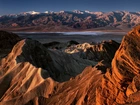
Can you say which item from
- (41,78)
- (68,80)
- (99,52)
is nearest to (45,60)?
(68,80)

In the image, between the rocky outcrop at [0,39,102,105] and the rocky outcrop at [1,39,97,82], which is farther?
the rocky outcrop at [1,39,97,82]

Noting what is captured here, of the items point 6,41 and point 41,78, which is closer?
point 41,78

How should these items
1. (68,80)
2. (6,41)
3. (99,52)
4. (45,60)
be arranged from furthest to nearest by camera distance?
(6,41), (99,52), (45,60), (68,80)

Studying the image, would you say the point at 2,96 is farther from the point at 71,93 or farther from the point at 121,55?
the point at 121,55

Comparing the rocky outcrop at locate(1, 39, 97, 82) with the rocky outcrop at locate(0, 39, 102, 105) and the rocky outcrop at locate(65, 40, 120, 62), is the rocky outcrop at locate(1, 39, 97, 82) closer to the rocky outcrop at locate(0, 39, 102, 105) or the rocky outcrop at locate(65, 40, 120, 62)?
the rocky outcrop at locate(0, 39, 102, 105)

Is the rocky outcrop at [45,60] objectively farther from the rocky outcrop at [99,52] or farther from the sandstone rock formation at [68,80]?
the rocky outcrop at [99,52]

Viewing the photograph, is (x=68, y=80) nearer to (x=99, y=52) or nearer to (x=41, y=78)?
(x=41, y=78)

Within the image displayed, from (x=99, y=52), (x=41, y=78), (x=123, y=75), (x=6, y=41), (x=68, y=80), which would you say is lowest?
(x=6, y=41)

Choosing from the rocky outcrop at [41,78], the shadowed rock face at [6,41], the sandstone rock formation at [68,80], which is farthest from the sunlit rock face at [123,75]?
the shadowed rock face at [6,41]

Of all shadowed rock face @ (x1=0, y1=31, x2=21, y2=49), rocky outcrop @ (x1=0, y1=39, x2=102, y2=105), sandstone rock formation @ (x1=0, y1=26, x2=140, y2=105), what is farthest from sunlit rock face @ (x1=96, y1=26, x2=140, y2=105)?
shadowed rock face @ (x1=0, y1=31, x2=21, y2=49)
